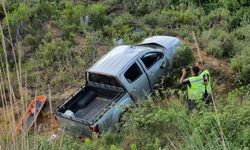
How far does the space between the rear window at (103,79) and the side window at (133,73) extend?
0.28m

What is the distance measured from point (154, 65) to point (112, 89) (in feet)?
3.82

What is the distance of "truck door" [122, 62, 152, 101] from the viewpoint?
8719 millimetres

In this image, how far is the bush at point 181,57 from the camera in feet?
32.3

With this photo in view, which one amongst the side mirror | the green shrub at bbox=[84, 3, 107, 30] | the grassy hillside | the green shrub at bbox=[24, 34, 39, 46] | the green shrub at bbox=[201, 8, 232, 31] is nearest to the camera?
the grassy hillside

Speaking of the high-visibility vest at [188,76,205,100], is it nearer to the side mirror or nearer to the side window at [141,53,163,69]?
the side window at [141,53,163,69]

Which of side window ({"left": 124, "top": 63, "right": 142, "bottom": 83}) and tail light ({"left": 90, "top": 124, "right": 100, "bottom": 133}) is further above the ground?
side window ({"left": 124, "top": 63, "right": 142, "bottom": 83})

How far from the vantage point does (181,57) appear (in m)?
9.84

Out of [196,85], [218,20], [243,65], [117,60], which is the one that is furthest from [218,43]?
[196,85]

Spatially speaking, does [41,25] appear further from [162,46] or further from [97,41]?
[162,46]

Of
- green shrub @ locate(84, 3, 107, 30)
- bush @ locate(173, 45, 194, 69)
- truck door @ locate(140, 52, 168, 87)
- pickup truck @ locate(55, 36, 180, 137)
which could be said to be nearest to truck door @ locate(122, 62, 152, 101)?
pickup truck @ locate(55, 36, 180, 137)

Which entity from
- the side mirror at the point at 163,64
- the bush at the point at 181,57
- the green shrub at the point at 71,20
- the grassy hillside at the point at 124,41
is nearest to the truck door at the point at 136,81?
the grassy hillside at the point at 124,41

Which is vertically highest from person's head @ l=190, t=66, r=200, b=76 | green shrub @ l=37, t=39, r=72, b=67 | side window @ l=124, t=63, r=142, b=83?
person's head @ l=190, t=66, r=200, b=76

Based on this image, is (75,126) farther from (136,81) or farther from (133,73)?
(133,73)

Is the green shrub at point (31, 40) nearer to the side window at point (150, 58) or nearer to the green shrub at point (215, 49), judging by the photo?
the side window at point (150, 58)
